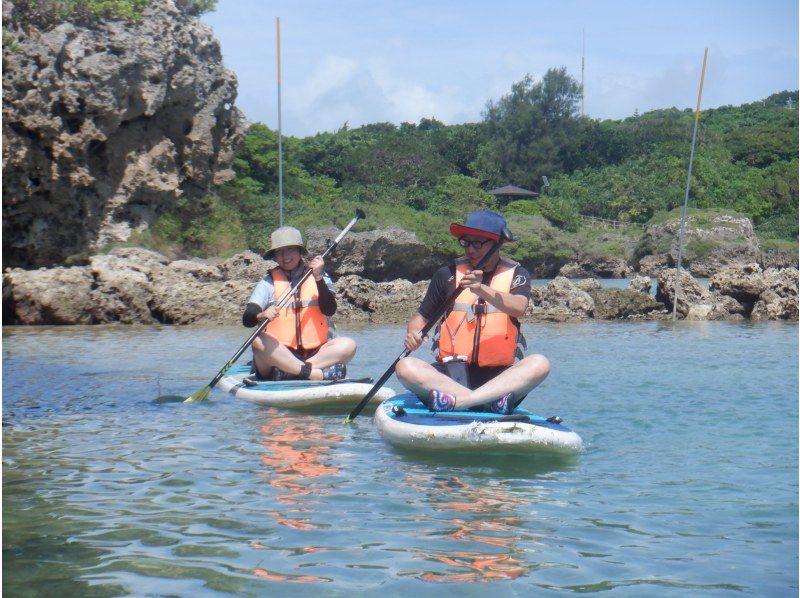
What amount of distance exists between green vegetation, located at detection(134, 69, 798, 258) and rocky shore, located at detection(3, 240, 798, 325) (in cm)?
505

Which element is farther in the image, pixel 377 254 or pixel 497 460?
pixel 377 254

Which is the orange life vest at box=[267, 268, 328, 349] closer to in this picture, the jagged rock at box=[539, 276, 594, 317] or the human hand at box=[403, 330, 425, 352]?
the human hand at box=[403, 330, 425, 352]

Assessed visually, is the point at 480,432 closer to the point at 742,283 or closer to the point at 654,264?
the point at 742,283

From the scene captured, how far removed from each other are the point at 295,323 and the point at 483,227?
8.89 feet

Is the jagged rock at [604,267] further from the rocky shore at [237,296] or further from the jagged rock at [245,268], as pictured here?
the jagged rock at [245,268]

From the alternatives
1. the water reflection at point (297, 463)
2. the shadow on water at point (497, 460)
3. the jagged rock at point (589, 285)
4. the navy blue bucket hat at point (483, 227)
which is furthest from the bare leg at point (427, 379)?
the jagged rock at point (589, 285)

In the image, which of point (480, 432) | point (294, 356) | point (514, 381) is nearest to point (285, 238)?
point (294, 356)

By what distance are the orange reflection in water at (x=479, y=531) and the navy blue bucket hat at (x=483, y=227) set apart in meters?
1.56

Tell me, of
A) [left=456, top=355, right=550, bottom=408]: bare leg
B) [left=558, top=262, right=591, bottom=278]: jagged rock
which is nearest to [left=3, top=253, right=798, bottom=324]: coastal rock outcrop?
[left=456, top=355, right=550, bottom=408]: bare leg

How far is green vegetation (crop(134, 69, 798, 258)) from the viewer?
28.8 m

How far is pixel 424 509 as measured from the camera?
15.6ft

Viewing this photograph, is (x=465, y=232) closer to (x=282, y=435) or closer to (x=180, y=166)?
(x=282, y=435)

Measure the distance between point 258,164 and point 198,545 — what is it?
30.7m

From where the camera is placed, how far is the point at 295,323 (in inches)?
335
